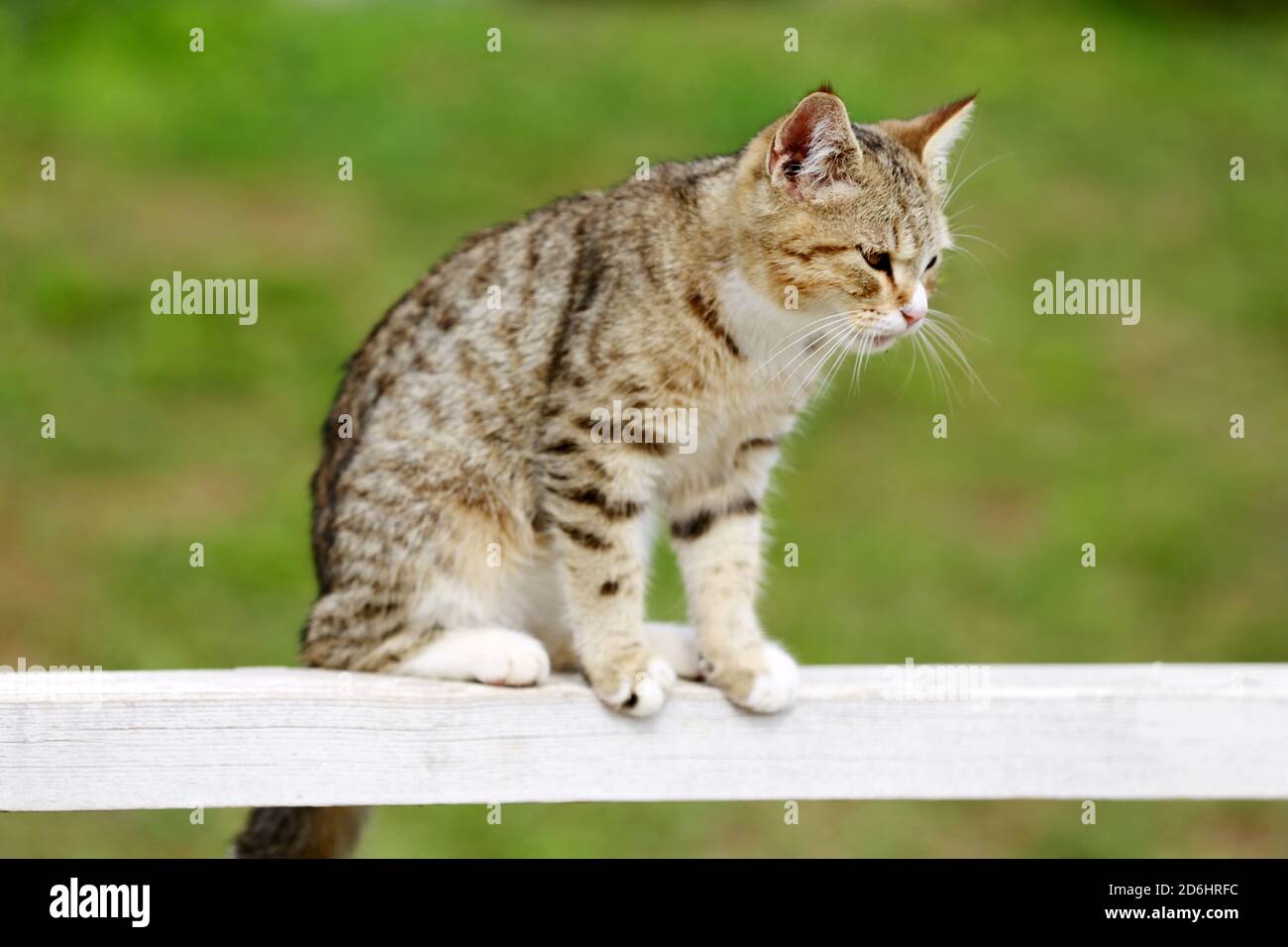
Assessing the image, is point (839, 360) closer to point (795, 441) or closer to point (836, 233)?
point (836, 233)

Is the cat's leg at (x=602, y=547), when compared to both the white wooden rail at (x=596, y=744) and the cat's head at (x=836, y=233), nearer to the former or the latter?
the white wooden rail at (x=596, y=744)

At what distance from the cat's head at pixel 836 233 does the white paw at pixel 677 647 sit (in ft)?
2.46

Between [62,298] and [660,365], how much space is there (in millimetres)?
4929

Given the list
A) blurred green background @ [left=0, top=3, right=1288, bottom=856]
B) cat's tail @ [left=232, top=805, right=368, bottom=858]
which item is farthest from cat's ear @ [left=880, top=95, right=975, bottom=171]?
blurred green background @ [left=0, top=3, right=1288, bottom=856]

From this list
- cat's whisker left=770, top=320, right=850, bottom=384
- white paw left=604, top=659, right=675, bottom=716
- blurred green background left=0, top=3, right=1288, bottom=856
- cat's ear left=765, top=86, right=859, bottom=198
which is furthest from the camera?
blurred green background left=0, top=3, right=1288, bottom=856

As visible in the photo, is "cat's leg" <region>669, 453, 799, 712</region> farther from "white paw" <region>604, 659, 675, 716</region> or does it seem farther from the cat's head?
the cat's head

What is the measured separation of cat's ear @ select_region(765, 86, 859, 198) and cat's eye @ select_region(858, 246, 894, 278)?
0.51ft

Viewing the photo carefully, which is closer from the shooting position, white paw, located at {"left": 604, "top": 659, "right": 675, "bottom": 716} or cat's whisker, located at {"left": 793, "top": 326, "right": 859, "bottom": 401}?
white paw, located at {"left": 604, "top": 659, "right": 675, "bottom": 716}

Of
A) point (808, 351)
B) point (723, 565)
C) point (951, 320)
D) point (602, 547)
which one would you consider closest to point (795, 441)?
point (951, 320)

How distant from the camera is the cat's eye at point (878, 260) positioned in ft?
9.60

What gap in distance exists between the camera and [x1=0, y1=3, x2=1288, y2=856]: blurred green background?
5.73 meters

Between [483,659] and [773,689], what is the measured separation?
56 cm

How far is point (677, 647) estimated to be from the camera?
127 inches
